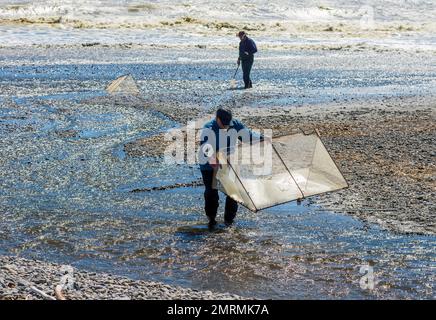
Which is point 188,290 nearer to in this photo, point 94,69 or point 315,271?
point 315,271

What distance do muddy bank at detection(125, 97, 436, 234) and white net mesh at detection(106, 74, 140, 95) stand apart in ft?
11.6

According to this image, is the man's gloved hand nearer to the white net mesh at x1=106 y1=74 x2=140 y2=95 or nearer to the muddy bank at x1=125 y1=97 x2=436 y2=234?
the muddy bank at x1=125 y1=97 x2=436 y2=234

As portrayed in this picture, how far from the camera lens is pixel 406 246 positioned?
1000 cm

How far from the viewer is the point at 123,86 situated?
2397 centimetres

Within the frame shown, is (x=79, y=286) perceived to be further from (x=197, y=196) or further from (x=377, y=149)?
(x=377, y=149)

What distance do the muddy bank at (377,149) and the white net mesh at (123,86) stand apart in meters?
3.52

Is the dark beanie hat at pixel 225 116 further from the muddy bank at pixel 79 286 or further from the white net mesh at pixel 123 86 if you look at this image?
the white net mesh at pixel 123 86

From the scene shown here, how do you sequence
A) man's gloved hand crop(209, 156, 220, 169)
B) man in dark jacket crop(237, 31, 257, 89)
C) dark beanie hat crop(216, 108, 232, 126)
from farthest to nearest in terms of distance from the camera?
man in dark jacket crop(237, 31, 257, 89) < man's gloved hand crop(209, 156, 220, 169) < dark beanie hat crop(216, 108, 232, 126)

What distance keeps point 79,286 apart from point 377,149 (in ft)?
27.9

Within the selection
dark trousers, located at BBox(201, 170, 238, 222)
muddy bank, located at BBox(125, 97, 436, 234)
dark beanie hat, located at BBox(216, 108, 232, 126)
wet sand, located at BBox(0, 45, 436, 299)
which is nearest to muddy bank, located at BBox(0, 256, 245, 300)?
wet sand, located at BBox(0, 45, 436, 299)

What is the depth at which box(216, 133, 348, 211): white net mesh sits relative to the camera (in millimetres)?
10203

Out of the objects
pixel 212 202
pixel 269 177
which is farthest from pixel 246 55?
pixel 212 202
